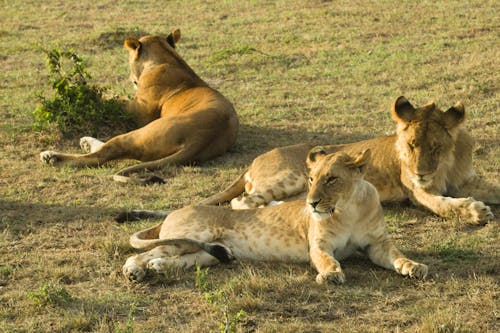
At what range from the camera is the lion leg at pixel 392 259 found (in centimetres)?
450

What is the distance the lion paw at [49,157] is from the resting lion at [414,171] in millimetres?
1937

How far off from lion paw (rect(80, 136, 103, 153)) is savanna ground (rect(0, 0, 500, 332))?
0.79ft

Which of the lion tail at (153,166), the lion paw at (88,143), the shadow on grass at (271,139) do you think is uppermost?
the lion tail at (153,166)

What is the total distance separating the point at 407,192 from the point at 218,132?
2.10 meters

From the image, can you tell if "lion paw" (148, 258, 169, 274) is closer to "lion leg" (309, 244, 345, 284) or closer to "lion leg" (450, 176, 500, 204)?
"lion leg" (309, 244, 345, 284)

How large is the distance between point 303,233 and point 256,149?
3069mm

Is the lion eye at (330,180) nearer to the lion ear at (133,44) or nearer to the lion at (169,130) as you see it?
the lion at (169,130)

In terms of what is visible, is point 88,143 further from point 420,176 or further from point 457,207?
point 457,207

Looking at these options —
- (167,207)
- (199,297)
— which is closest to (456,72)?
(167,207)

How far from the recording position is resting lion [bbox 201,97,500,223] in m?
5.61

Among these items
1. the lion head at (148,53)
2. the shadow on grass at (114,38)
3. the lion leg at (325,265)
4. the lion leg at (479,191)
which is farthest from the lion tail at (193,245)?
the shadow on grass at (114,38)

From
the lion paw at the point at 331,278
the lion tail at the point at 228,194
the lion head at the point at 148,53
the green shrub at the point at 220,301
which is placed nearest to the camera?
the green shrub at the point at 220,301

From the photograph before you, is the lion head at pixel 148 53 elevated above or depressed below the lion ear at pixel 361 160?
below

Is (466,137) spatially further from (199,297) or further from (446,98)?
(446,98)
